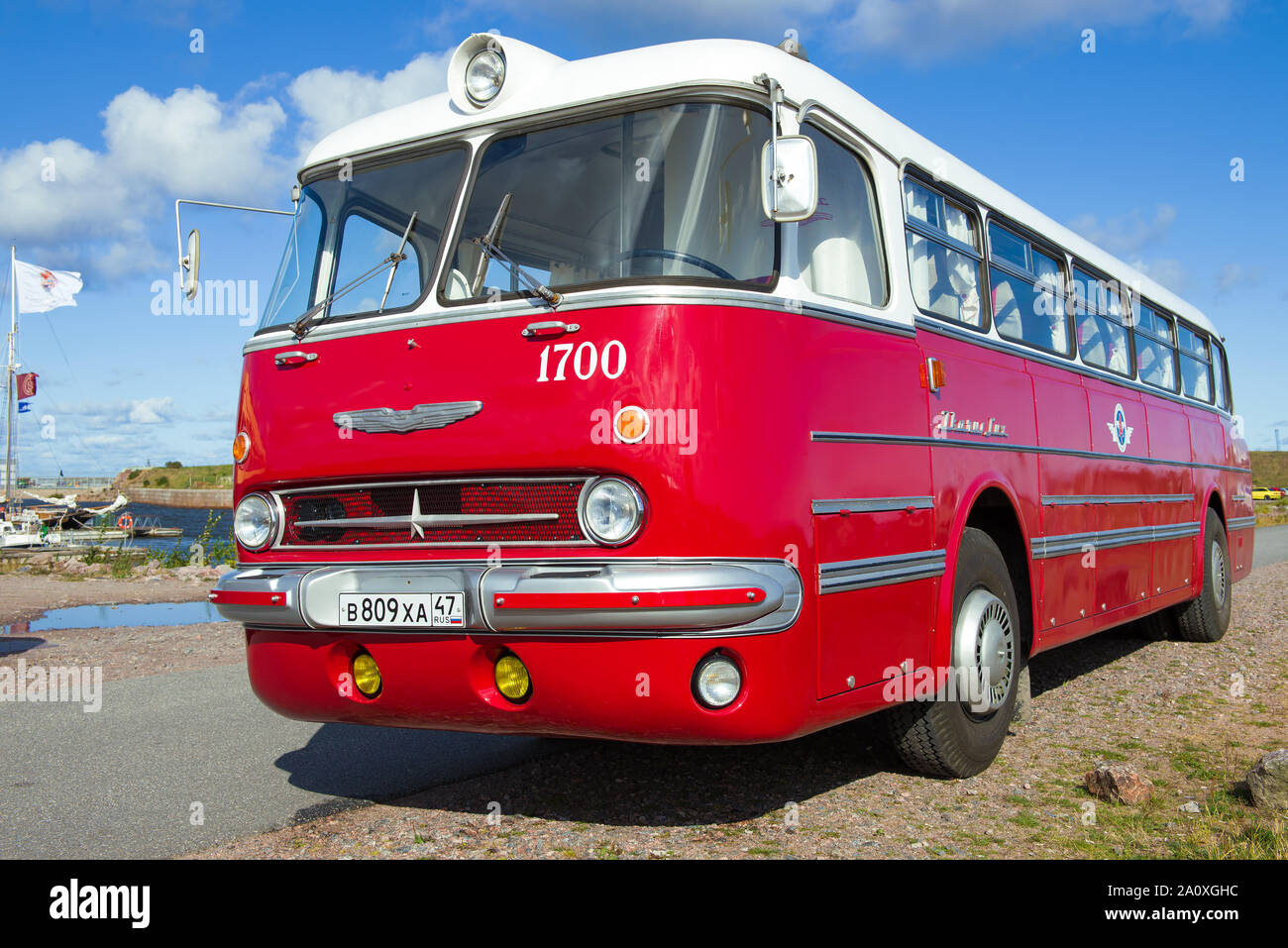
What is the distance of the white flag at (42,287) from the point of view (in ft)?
94.3

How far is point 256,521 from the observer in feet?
15.6

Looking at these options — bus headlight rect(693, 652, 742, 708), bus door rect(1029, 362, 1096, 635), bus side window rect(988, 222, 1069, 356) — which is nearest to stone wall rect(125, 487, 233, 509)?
bus side window rect(988, 222, 1069, 356)

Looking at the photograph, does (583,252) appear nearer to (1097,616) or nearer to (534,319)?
(534,319)

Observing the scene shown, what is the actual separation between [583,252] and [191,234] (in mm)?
2335

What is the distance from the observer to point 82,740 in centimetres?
623

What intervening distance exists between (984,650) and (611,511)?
7.78ft

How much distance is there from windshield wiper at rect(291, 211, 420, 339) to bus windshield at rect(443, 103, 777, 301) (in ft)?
1.20

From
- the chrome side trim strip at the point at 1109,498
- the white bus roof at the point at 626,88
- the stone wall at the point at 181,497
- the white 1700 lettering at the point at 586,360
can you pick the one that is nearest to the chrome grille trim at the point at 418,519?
the white 1700 lettering at the point at 586,360

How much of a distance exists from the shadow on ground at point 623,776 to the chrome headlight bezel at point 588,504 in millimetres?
1399

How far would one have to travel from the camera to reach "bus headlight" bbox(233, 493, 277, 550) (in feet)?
15.5

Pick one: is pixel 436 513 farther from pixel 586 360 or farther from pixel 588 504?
pixel 586 360

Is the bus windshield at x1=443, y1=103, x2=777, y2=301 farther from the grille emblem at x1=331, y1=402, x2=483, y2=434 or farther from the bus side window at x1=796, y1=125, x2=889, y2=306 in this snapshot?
the grille emblem at x1=331, y1=402, x2=483, y2=434

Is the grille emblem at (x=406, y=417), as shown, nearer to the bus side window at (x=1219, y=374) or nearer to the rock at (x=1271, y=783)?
the rock at (x=1271, y=783)
